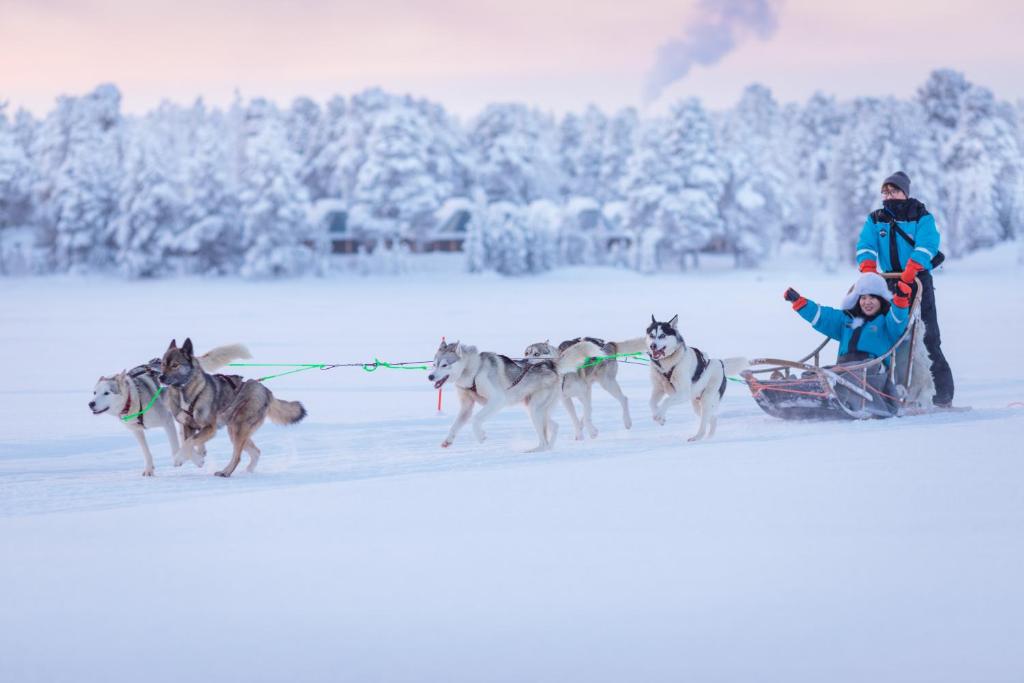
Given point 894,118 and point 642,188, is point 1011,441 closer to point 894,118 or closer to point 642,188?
point 642,188

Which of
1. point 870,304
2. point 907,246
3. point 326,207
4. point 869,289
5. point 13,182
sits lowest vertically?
point 870,304

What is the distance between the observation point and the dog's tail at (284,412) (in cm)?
629

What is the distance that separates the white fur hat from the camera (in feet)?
23.8

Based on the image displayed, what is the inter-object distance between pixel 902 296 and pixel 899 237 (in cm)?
65

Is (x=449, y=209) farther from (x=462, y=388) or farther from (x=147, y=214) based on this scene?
(x=462, y=388)

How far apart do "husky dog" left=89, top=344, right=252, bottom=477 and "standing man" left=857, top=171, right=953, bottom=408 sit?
5.08 meters

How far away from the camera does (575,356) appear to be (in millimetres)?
7043

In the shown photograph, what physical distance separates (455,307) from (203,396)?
1846 centimetres

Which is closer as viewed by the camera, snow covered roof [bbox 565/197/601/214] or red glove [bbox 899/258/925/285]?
red glove [bbox 899/258/925/285]

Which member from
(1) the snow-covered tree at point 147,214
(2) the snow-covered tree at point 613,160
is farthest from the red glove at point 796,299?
(2) the snow-covered tree at point 613,160

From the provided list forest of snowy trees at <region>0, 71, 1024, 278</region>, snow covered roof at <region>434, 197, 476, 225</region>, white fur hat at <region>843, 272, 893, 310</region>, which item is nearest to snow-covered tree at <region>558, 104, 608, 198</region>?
forest of snowy trees at <region>0, 71, 1024, 278</region>

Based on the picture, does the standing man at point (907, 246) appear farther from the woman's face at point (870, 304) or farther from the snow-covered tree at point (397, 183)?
the snow-covered tree at point (397, 183)

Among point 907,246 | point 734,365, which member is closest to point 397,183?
point 907,246

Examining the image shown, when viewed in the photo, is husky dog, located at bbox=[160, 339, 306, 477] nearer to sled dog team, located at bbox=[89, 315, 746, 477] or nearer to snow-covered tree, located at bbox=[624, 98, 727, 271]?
sled dog team, located at bbox=[89, 315, 746, 477]
